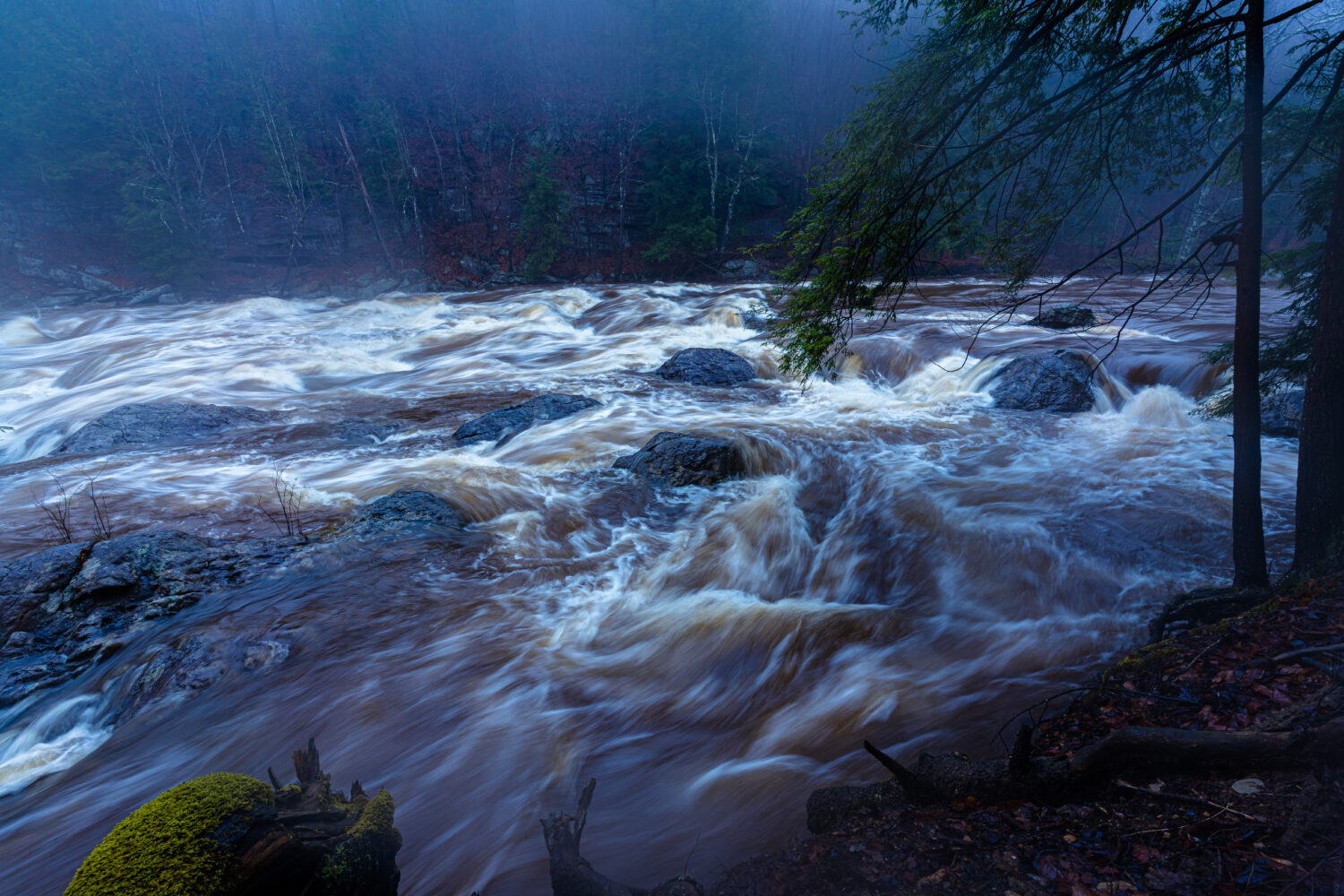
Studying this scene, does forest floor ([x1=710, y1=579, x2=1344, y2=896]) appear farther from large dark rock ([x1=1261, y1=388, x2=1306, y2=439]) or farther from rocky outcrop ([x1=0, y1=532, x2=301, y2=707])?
large dark rock ([x1=1261, y1=388, x2=1306, y2=439])

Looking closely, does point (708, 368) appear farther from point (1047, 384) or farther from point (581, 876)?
point (581, 876)

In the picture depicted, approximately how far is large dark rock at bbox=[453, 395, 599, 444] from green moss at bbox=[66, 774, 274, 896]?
23.9 ft

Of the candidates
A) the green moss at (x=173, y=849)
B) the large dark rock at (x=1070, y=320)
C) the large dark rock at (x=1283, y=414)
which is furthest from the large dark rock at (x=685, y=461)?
the large dark rock at (x=1070, y=320)

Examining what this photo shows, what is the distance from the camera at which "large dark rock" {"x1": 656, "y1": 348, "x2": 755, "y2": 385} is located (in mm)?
12242

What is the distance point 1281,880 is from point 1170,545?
17.0 ft

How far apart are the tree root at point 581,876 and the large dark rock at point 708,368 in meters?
10.2

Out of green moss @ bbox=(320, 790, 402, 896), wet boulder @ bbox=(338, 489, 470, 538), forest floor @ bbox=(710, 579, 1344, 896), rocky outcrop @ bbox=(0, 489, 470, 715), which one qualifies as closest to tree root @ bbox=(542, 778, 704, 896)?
forest floor @ bbox=(710, 579, 1344, 896)

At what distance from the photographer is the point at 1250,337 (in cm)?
358

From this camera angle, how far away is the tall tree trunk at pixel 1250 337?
11.0 feet

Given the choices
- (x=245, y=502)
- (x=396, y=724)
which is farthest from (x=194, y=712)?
(x=245, y=502)

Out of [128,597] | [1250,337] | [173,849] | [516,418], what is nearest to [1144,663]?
[1250,337]

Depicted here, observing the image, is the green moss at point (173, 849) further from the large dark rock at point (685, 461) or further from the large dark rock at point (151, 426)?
the large dark rock at point (151, 426)

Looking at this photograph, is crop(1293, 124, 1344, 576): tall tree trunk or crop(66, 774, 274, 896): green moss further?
crop(1293, 124, 1344, 576): tall tree trunk

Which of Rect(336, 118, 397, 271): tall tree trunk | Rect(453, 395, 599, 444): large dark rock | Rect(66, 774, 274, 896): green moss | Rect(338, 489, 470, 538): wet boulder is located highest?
Rect(336, 118, 397, 271): tall tree trunk
